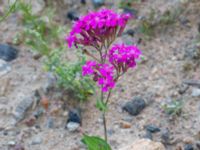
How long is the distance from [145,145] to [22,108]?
3.24ft

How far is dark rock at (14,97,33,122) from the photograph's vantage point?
353 centimetres

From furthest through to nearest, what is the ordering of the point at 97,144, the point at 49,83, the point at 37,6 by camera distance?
the point at 37,6
the point at 49,83
the point at 97,144

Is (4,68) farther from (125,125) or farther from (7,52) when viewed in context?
(125,125)

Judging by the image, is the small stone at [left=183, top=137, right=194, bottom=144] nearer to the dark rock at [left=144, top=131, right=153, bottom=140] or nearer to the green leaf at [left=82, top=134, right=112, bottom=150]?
the dark rock at [left=144, top=131, right=153, bottom=140]

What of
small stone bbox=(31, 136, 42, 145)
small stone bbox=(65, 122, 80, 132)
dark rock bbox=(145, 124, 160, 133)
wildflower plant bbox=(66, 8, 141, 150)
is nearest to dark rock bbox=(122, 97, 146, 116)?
dark rock bbox=(145, 124, 160, 133)

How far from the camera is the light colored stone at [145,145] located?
3.07 m

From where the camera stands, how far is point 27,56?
4.07 m

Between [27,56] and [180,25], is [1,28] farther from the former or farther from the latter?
[180,25]

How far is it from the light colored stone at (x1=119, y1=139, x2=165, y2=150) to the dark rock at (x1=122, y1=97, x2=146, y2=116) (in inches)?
16.8

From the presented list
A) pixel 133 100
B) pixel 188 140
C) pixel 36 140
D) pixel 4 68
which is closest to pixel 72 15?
pixel 4 68


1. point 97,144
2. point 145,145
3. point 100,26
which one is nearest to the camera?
point 100,26

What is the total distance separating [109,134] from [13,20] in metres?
1.57

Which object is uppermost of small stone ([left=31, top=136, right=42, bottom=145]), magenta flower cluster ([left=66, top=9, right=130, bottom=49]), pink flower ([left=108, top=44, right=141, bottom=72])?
magenta flower cluster ([left=66, top=9, right=130, bottom=49])

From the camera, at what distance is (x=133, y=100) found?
3611 mm
